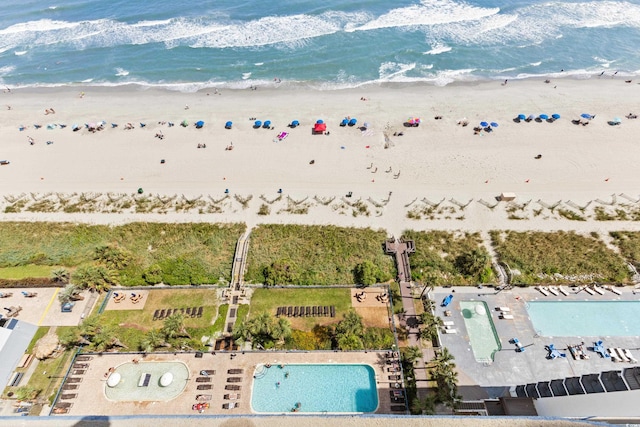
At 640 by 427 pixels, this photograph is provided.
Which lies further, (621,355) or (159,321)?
(159,321)

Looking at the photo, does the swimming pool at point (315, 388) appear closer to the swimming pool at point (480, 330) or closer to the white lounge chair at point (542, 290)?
the swimming pool at point (480, 330)

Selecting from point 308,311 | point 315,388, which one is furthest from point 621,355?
point 308,311

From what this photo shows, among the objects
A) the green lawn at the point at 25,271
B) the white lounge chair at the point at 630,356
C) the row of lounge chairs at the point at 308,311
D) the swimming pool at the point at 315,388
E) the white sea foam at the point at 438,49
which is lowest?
the swimming pool at the point at 315,388

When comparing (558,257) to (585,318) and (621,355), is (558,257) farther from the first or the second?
(621,355)

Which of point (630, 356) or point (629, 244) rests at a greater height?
point (629, 244)

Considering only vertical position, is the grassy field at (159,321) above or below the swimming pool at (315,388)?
above

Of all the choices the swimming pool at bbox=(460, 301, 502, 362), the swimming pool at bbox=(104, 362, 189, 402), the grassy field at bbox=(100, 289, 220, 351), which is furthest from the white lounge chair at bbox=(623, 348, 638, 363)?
the swimming pool at bbox=(104, 362, 189, 402)

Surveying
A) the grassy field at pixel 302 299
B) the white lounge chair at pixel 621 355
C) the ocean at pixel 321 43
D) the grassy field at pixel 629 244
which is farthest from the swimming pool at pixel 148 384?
the ocean at pixel 321 43
